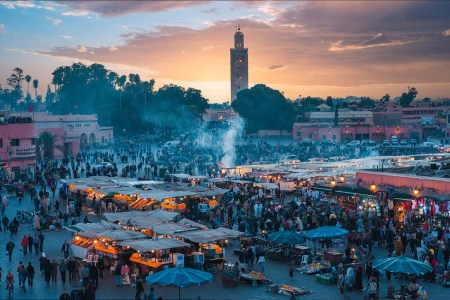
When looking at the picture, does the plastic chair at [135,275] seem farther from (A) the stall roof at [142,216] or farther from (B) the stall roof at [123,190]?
(B) the stall roof at [123,190]

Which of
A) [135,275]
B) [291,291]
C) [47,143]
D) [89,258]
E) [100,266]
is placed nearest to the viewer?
[291,291]

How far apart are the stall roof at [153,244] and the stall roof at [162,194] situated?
7.66 m

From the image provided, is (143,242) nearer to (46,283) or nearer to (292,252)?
(46,283)

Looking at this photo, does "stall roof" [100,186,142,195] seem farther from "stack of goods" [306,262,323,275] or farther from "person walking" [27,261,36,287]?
"stack of goods" [306,262,323,275]

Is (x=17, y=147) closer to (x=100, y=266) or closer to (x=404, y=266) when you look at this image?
(x=100, y=266)

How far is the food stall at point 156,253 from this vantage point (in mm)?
15281

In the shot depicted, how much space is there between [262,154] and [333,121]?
3147 centimetres

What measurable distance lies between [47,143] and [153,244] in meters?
37.3

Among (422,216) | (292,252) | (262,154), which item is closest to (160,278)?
(292,252)

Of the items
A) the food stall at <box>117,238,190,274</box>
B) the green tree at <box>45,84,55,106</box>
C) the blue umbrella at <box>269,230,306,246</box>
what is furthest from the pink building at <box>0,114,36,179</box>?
the green tree at <box>45,84,55,106</box>

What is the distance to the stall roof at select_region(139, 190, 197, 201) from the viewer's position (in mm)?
23908

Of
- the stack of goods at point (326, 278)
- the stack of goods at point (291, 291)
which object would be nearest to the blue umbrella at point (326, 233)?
the stack of goods at point (326, 278)

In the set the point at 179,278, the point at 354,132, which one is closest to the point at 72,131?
the point at 354,132

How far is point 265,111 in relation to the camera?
81938 mm
